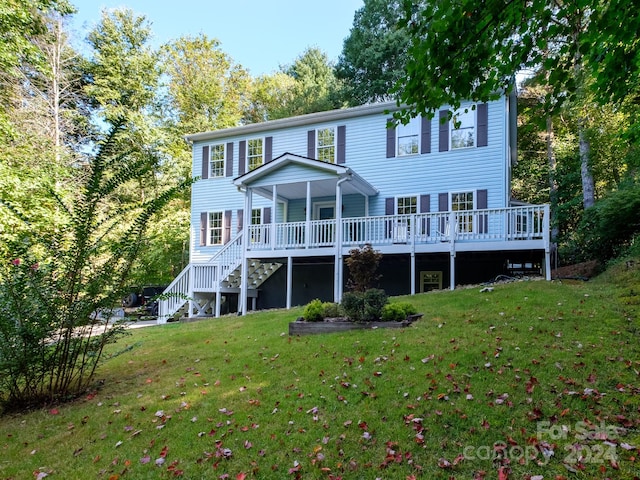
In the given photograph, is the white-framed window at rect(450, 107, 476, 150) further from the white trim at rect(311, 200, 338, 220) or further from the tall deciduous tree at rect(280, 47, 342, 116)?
the tall deciduous tree at rect(280, 47, 342, 116)

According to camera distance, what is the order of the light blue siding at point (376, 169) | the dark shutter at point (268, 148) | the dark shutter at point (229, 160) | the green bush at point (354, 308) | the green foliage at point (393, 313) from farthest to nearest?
1. the dark shutter at point (229, 160)
2. the dark shutter at point (268, 148)
3. the light blue siding at point (376, 169)
4. the green bush at point (354, 308)
5. the green foliage at point (393, 313)

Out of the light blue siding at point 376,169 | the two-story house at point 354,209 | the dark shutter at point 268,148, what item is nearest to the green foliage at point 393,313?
the two-story house at point 354,209

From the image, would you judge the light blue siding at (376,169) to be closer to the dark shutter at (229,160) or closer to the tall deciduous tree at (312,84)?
the dark shutter at (229,160)

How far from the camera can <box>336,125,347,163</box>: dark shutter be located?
15461mm

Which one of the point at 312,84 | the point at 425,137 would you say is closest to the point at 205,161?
the point at 425,137

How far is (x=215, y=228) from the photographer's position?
56.6 feet

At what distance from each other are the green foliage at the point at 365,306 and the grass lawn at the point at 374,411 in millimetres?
449

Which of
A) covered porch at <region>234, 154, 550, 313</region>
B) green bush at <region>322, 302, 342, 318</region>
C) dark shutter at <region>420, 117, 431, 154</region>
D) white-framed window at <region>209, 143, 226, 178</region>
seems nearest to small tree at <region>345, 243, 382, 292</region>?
covered porch at <region>234, 154, 550, 313</region>

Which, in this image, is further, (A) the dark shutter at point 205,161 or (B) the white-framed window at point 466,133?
(A) the dark shutter at point 205,161

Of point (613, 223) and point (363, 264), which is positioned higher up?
point (613, 223)

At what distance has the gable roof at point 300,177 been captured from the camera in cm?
1236

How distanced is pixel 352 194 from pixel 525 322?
9308mm

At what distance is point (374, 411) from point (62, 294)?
4347 mm

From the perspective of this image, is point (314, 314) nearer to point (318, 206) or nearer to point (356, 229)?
point (356, 229)
